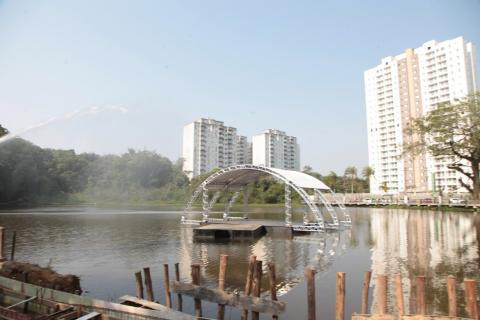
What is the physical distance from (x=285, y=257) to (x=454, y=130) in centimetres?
4087

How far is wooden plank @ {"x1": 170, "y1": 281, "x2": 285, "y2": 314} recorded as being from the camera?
9.84 meters

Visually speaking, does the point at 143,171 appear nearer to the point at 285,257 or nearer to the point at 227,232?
the point at 227,232

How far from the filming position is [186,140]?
142750 mm

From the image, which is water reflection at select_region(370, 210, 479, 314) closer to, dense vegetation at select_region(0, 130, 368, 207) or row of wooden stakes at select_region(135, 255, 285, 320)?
row of wooden stakes at select_region(135, 255, 285, 320)

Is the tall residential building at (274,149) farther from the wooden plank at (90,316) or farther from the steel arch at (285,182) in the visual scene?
the wooden plank at (90,316)

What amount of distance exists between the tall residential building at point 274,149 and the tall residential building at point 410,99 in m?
54.8

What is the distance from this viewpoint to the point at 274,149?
166 metres

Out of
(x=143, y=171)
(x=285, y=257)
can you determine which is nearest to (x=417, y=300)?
(x=285, y=257)

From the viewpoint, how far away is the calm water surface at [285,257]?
14.1 meters

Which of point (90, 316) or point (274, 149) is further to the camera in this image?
point (274, 149)

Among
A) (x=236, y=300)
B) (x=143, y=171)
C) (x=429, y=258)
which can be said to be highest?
(x=143, y=171)

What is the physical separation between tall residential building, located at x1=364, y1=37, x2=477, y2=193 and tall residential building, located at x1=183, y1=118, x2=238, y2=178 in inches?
2468

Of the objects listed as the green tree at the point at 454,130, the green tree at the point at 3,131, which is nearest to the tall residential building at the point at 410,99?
the green tree at the point at 454,130

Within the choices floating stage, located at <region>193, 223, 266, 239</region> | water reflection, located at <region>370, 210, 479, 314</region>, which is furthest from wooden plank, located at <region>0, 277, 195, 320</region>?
floating stage, located at <region>193, 223, 266, 239</region>
